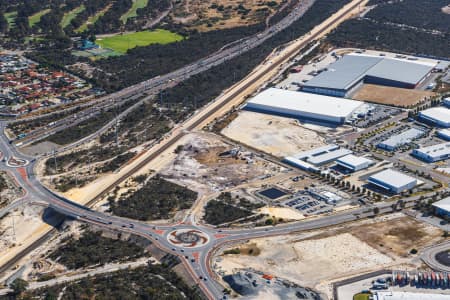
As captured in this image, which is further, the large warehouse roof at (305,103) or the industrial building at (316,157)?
the large warehouse roof at (305,103)

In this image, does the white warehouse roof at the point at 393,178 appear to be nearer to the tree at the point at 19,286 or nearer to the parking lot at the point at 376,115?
the parking lot at the point at 376,115

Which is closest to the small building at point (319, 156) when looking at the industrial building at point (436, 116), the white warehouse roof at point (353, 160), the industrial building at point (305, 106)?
the white warehouse roof at point (353, 160)

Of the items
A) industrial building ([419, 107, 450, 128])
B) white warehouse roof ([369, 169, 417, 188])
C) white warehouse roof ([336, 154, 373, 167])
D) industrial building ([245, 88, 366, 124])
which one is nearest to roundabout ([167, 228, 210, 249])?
white warehouse roof ([369, 169, 417, 188])

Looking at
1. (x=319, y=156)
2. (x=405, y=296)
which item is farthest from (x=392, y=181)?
(x=405, y=296)

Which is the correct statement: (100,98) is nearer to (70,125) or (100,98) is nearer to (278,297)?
(70,125)

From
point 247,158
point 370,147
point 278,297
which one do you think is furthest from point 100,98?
Answer: point 278,297

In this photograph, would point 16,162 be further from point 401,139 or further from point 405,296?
point 401,139
